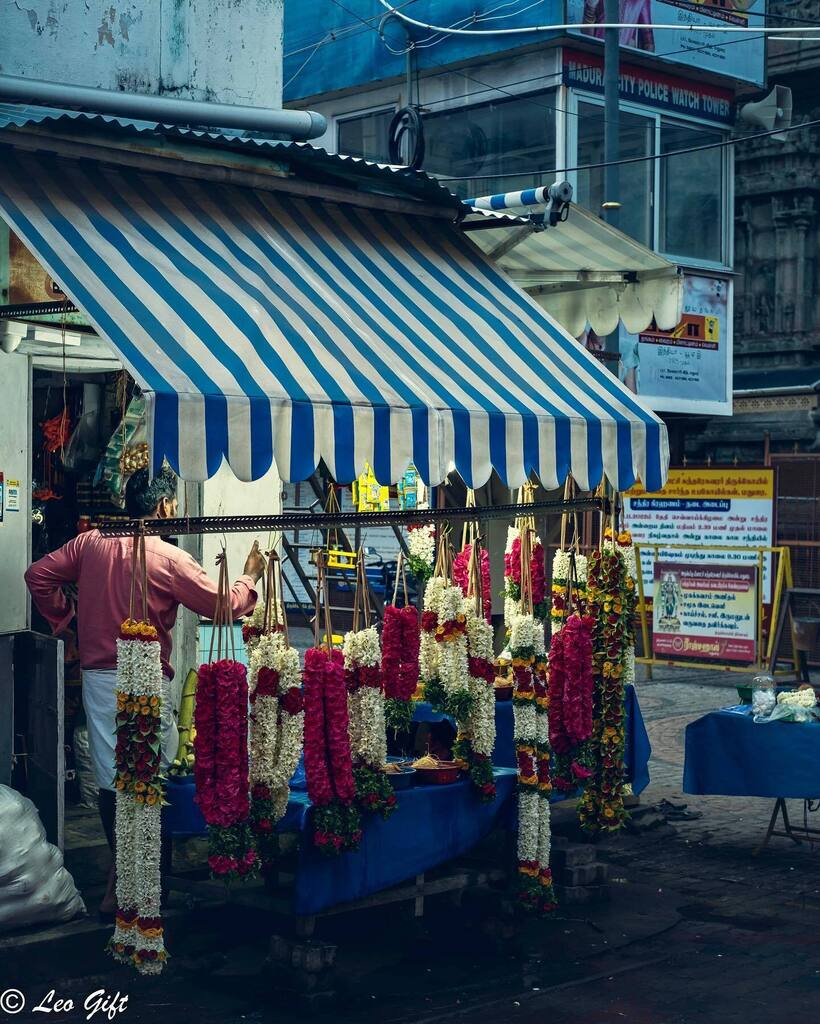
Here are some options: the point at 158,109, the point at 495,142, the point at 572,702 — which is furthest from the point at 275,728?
the point at 495,142

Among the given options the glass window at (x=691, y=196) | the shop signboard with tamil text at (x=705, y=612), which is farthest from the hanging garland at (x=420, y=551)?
the glass window at (x=691, y=196)

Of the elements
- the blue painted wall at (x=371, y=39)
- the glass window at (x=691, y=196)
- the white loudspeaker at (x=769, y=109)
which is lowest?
the glass window at (x=691, y=196)

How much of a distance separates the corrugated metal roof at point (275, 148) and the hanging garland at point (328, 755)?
2508mm

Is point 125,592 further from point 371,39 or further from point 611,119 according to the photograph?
point 371,39

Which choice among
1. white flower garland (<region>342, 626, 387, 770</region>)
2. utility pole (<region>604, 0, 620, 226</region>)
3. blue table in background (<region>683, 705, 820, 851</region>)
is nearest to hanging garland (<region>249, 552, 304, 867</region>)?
white flower garland (<region>342, 626, 387, 770</region>)

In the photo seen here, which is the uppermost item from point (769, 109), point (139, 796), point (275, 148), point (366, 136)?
point (769, 109)

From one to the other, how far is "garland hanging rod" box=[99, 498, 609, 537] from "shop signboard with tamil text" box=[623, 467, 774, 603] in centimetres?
871

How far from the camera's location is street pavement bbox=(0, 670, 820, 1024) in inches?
252

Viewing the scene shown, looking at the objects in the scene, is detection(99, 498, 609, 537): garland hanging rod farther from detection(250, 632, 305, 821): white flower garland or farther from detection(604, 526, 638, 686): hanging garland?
detection(250, 632, 305, 821): white flower garland

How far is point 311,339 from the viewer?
6.93 metres

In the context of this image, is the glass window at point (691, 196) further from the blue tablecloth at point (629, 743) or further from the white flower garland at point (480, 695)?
the white flower garland at point (480, 695)

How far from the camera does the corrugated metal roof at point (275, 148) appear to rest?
691 centimetres

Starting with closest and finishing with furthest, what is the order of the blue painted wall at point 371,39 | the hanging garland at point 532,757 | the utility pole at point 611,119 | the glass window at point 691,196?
1. the hanging garland at point 532,757
2. the utility pole at point 611,119
3. the blue painted wall at point 371,39
4. the glass window at point 691,196

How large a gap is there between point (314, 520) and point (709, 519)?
1116 centimetres
